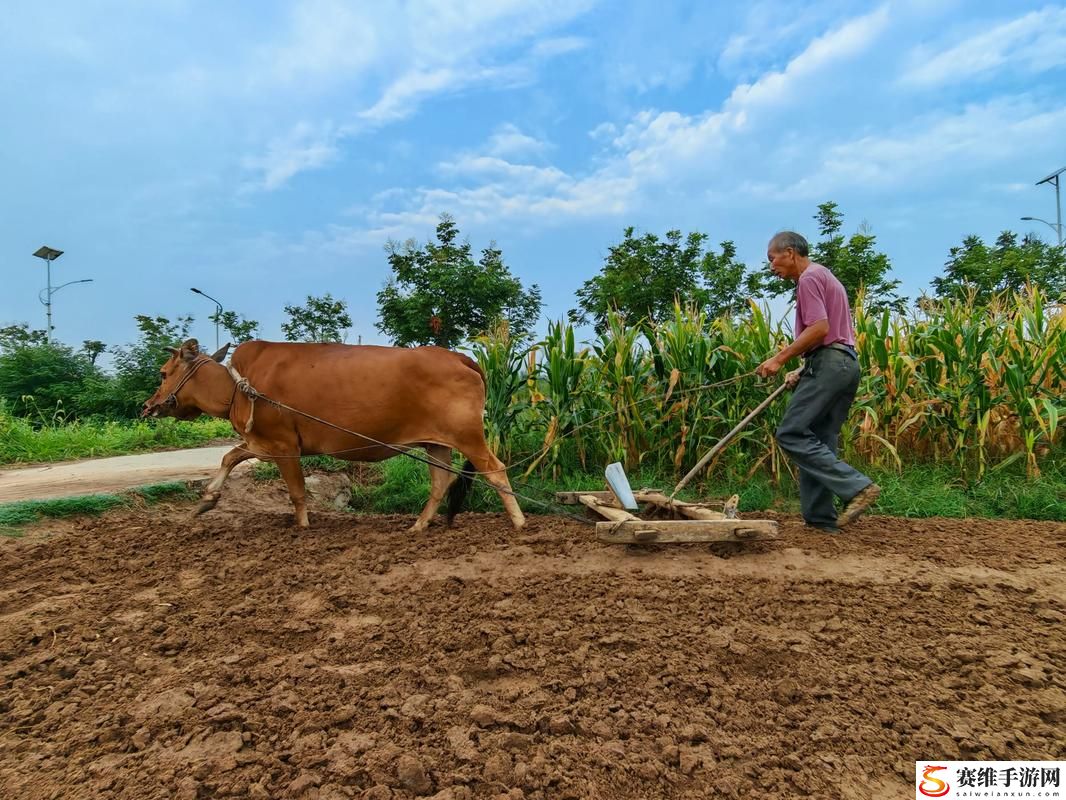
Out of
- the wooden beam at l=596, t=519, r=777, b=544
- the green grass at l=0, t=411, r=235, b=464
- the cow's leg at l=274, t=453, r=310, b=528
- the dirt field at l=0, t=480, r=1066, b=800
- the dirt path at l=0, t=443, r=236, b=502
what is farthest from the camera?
the green grass at l=0, t=411, r=235, b=464

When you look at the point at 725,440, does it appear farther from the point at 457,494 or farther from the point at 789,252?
the point at 457,494

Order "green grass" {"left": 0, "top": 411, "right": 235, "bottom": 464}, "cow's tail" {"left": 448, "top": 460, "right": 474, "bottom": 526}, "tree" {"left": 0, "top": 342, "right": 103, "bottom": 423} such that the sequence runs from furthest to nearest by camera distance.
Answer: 1. "tree" {"left": 0, "top": 342, "right": 103, "bottom": 423}
2. "green grass" {"left": 0, "top": 411, "right": 235, "bottom": 464}
3. "cow's tail" {"left": 448, "top": 460, "right": 474, "bottom": 526}

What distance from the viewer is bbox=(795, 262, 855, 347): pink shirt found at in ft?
13.0

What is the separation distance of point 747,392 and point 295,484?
3.90 metres

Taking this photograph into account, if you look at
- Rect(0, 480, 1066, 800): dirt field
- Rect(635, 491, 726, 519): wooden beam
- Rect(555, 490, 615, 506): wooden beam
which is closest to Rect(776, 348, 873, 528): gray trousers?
Rect(0, 480, 1066, 800): dirt field

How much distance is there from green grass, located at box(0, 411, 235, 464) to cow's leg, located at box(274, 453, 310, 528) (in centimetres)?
637

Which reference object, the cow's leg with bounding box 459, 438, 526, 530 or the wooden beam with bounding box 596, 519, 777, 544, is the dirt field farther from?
the cow's leg with bounding box 459, 438, 526, 530

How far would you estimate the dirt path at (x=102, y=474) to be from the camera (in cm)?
541

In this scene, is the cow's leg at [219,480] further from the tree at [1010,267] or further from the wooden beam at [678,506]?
the tree at [1010,267]

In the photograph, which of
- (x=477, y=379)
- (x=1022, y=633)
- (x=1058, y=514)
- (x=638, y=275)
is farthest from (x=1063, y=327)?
(x=638, y=275)

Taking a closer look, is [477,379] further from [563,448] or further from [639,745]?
[639,745]

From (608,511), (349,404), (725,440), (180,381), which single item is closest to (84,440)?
(180,381)

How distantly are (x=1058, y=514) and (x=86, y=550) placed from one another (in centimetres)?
678

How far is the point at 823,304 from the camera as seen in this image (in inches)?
157
